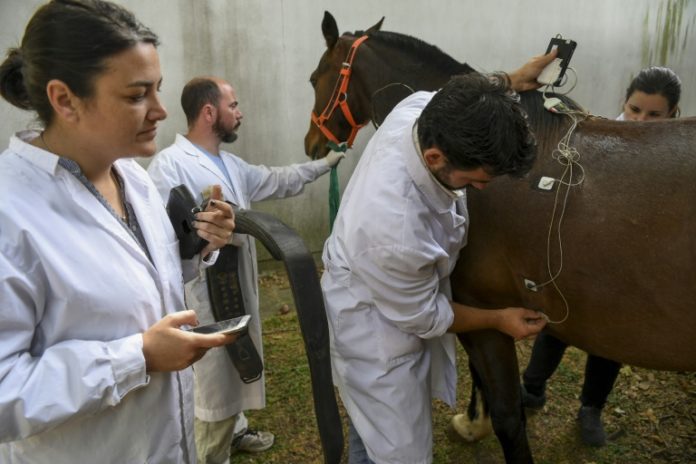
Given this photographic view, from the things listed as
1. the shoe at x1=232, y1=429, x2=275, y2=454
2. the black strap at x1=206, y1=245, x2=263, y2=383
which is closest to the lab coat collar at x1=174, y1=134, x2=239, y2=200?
the black strap at x1=206, y1=245, x2=263, y2=383

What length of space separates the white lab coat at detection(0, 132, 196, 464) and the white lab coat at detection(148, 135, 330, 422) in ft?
3.22

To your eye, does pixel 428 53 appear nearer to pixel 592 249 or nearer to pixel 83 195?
pixel 592 249

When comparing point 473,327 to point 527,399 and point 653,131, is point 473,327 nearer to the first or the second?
point 653,131

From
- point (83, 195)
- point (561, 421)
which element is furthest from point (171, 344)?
point (561, 421)

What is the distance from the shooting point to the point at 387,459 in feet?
5.90

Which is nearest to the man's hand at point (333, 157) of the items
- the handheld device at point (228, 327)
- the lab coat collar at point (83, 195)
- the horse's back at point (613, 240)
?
the horse's back at point (613, 240)

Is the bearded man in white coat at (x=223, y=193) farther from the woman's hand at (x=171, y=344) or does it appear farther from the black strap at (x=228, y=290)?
the woman's hand at (x=171, y=344)

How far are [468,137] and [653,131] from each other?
77 cm

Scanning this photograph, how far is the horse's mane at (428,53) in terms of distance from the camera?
2.36m

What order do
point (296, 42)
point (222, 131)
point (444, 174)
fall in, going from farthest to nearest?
point (296, 42), point (222, 131), point (444, 174)

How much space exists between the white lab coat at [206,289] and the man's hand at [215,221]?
72 centimetres

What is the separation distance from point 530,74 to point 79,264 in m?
1.76

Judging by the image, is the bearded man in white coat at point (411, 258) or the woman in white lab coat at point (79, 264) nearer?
the woman in white lab coat at point (79, 264)

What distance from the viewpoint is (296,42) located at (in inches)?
186
